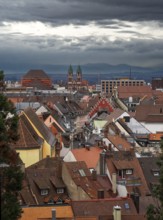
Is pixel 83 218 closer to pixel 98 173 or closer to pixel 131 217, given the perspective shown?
pixel 131 217

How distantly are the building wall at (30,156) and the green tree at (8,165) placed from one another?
1395 inches

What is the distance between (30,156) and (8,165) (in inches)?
1445

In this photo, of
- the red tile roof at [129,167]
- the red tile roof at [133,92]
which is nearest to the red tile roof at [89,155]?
the red tile roof at [129,167]

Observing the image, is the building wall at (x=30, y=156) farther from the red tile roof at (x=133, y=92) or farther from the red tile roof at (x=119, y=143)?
the red tile roof at (x=133, y=92)

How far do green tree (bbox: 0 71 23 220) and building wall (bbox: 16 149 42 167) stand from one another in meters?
35.4

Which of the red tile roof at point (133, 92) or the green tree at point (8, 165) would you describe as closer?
the green tree at point (8, 165)

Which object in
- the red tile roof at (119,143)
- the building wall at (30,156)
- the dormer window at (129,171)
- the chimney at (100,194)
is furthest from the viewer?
the red tile roof at (119,143)

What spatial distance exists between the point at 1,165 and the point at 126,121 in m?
71.4

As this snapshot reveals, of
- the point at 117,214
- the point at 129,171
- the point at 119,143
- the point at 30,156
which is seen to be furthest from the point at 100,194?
the point at 119,143

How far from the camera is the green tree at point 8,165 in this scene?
2577 cm

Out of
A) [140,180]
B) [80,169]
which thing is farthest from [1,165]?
[140,180]

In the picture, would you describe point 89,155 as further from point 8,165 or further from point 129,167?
point 8,165

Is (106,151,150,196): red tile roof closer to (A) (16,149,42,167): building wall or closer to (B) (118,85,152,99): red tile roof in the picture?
(A) (16,149,42,167): building wall

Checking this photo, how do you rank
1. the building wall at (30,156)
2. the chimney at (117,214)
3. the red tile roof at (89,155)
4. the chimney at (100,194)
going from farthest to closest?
the building wall at (30,156), the red tile roof at (89,155), the chimney at (100,194), the chimney at (117,214)
